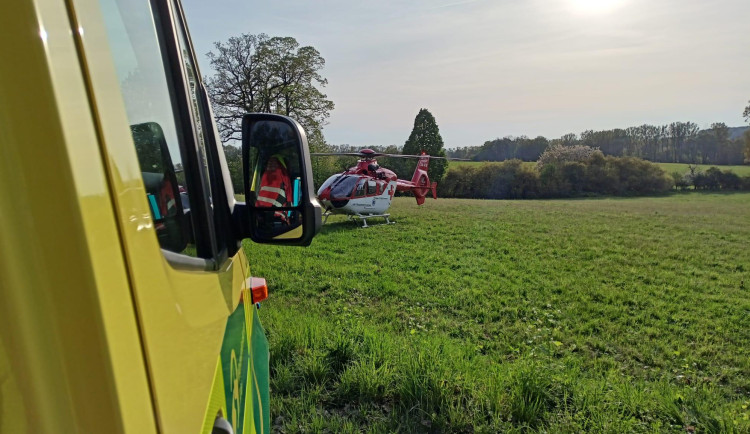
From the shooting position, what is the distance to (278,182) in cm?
139

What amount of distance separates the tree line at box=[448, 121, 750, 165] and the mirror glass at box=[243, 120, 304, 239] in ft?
133

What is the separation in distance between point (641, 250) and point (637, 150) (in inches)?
1665

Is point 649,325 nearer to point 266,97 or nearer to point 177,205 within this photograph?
point 177,205

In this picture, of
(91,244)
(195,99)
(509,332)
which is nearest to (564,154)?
(509,332)

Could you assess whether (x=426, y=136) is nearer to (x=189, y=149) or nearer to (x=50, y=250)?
(x=189, y=149)

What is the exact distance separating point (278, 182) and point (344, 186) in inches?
422

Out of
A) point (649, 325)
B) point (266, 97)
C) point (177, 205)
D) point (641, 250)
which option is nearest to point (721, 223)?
point (641, 250)

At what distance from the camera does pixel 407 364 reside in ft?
9.94

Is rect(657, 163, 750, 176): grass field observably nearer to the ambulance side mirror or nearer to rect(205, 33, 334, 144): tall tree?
rect(205, 33, 334, 144): tall tree

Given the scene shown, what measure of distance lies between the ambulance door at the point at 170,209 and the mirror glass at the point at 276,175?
105mm

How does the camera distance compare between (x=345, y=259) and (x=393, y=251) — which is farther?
(x=393, y=251)

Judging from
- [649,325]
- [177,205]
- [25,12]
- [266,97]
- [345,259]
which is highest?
[266,97]

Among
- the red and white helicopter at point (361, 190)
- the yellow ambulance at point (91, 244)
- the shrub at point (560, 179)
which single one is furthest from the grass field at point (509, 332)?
the shrub at point (560, 179)

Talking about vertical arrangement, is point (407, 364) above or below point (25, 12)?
below
